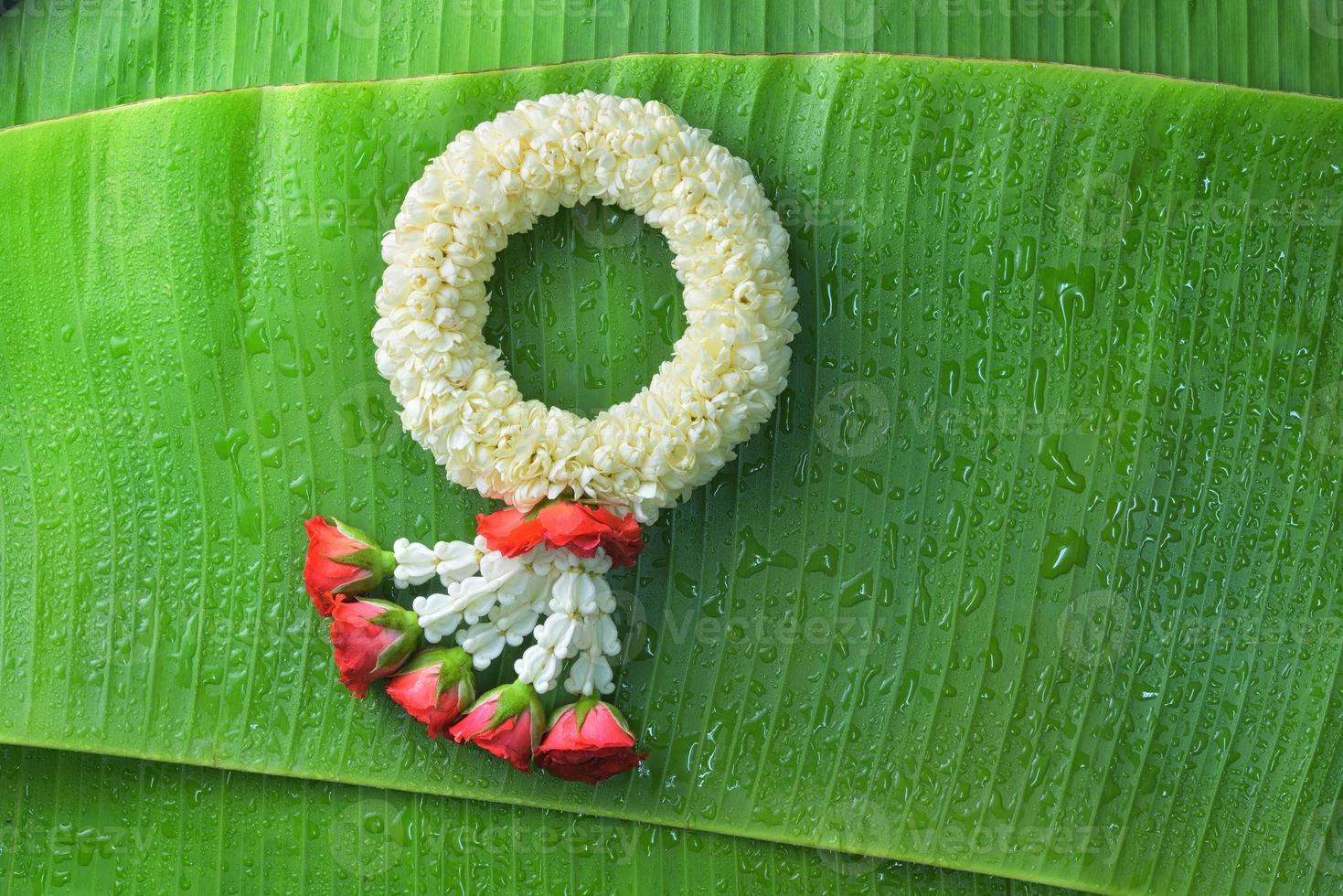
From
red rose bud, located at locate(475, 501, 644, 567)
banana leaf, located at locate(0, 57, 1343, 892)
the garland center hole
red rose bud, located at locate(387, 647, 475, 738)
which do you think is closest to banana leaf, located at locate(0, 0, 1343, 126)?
banana leaf, located at locate(0, 57, 1343, 892)

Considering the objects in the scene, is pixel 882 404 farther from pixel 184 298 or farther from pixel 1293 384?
pixel 184 298

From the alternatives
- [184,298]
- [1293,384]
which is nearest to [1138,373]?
[1293,384]

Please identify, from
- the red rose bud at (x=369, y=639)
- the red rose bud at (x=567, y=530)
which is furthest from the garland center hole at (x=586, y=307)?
the red rose bud at (x=369, y=639)

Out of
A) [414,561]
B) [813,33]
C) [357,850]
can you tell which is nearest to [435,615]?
[414,561]

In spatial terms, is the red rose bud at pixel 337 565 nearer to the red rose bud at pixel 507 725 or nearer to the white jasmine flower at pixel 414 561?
the white jasmine flower at pixel 414 561

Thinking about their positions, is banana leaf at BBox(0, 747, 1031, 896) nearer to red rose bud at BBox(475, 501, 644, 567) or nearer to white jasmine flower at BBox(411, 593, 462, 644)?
white jasmine flower at BBox(411, 593, 462, 644)

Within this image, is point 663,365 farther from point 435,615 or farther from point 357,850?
point 357,850
